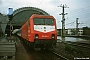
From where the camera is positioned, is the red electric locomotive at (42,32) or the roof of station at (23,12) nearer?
the red electric locomotive at (42,32)

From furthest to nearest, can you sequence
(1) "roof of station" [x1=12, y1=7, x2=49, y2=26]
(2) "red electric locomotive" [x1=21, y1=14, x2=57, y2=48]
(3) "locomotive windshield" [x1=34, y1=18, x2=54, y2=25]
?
(1) "roof of station" [x1=12, y1=7, x2=49, y2=26], (3) "locomotive windshield" [x1=34, y1=18, x2=54, y2=25], (2) "red electric locomotive" [x1=21, y1=14, x2=57, y2=48]

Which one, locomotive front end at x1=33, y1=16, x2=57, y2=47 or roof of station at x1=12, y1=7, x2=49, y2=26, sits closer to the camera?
locomotive front end at x1=33, y1=16, x2=57, y2=47

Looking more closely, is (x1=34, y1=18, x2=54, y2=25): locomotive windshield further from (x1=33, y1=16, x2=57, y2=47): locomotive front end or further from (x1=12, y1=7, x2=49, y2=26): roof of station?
(x1=12, y1=7, x2=49, y2=26): roof of station

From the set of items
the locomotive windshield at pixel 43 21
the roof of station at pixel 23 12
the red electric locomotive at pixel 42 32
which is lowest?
the red electric locomotive at pixel 42 32

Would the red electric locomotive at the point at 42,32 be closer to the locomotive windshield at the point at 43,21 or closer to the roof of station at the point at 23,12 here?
the locomotive windshield at the point at 43,21

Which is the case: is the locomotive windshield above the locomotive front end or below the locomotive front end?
above

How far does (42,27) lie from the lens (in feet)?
45.2

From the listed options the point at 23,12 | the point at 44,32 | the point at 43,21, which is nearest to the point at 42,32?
the point at 44,32

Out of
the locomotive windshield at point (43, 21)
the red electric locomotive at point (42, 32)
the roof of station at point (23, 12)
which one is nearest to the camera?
the red electric locomotive at point (42, 32)

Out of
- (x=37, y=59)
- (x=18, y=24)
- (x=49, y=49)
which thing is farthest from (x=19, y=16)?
(x=37, y=59)

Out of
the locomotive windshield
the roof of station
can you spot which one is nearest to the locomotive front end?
the locomotive windshield

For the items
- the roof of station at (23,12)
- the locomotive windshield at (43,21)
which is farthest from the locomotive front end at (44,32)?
the roof of station at (23,12)

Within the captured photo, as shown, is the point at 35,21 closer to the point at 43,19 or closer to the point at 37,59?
the point at 43,19

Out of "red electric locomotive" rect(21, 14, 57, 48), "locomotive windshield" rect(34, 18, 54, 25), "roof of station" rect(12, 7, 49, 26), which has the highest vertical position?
"roof of station" rect(12, 7, 49, 26)
